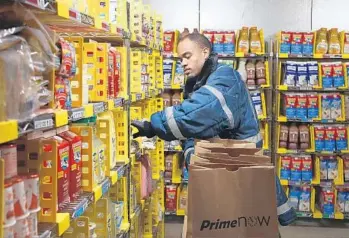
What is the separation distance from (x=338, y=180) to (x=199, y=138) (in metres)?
3.65

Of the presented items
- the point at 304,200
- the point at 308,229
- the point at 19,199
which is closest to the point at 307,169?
the point at 304,200

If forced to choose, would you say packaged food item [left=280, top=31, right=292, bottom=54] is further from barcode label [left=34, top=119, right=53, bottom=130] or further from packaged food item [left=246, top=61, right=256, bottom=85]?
barcode label [left=34, top=119, right=53, bottom=130]

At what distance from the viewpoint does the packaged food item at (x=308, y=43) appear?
21.0 feet

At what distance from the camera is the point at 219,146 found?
9.17 ft

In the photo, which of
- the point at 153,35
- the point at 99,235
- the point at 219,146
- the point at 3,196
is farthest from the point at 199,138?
the point at 3,196

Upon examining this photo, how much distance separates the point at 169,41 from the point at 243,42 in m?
0.94

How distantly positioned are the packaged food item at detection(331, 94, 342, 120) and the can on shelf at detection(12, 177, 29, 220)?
5.35m

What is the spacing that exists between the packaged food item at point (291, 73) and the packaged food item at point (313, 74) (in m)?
0.18

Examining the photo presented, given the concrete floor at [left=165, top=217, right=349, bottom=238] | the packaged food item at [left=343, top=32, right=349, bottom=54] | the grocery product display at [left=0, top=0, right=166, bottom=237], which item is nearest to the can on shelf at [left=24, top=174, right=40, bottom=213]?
the grocery product display at [left=0, top=0, right=166, bottom=237]

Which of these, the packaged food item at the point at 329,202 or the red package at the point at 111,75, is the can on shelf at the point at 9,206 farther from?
the packaged food item at the point at 329,202

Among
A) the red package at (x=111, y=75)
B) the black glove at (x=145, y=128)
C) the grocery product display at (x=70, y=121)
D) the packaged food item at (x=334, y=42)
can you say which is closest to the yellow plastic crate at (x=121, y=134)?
the grocery product display at (x=70, y=121)

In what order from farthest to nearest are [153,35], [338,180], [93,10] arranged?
1. [338,180]
2. [153,35]
3. [93,10]

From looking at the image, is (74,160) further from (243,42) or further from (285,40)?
(285,40)

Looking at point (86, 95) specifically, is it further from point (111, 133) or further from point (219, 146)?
point (219, 146)
